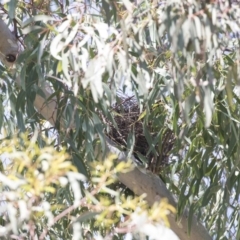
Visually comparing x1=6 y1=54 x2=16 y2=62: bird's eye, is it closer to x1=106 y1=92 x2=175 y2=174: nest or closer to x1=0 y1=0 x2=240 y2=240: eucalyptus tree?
x1=0 y1=0 x2=240 y2=240: eucalyptus tree

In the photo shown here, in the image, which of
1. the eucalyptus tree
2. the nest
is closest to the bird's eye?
the eucalyptus tree

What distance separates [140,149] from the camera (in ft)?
8.60

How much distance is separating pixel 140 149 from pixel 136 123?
0.09 meters

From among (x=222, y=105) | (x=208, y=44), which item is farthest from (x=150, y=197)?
(x=208, y=44)

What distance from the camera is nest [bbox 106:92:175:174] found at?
2.54 metres

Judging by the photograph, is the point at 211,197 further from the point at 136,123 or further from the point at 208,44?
the point at 208,44

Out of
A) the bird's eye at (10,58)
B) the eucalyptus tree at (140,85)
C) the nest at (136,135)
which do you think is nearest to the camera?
the eucalyptus tree at (140,85)

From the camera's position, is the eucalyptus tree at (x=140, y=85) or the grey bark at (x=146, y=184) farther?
the grey bark at (x=146, y=184)

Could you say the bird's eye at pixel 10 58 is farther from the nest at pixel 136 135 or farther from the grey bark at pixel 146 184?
the nest at pixel 136 135

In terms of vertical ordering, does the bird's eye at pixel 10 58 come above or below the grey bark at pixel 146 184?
above

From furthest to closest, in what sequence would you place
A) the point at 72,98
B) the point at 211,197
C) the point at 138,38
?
the point at 211,197 → the point at 72,98 → the point at 138,38

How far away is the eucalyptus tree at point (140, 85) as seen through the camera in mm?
1551

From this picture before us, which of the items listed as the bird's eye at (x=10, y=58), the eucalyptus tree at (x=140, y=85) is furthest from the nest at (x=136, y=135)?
the bird's eye at (x=10, y=58)

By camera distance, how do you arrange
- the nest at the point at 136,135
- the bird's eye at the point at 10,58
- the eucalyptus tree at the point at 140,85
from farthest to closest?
the nest at the point at 136,135, the bird's eye at the point at 10,58, the eucalyptus tree at the point at 140,85
